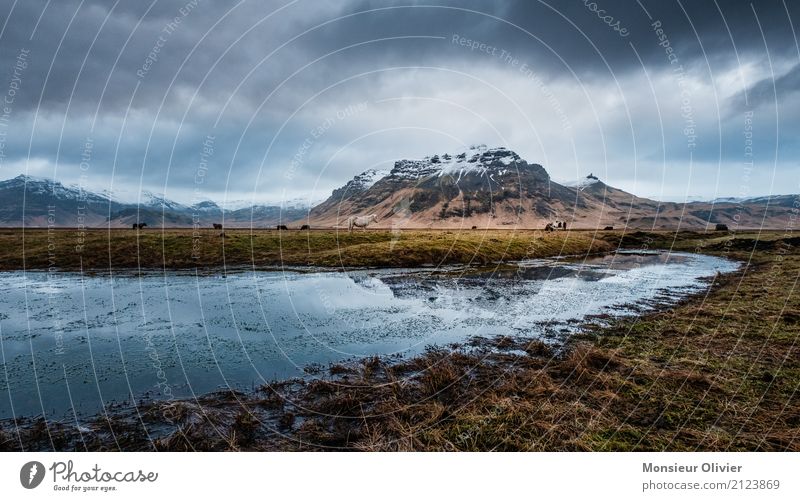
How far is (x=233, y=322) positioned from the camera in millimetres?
16828

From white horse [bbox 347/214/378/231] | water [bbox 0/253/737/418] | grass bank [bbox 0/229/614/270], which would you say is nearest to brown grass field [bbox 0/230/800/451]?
water [bbox 0/253/737/418]

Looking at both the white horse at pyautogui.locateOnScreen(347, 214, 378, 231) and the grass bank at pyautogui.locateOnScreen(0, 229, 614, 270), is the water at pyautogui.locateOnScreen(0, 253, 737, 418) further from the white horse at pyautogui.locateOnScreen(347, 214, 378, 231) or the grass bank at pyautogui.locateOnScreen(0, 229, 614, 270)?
the white horse at pyautogui.locateOnScreen(347, 214, 378, 231)

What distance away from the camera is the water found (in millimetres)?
10336

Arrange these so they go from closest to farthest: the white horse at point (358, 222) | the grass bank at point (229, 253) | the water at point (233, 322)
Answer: the water at point (233, 322), the grass bank at point (229, 253), the white horse at point (358, 222)

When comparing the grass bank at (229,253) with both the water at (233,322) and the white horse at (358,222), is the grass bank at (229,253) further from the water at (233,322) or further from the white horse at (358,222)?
the white horse at (358,222)

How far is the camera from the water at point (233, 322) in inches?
407

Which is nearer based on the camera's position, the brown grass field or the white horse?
the brown grass field

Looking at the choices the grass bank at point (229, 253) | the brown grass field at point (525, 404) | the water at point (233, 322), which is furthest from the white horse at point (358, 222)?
the brown grass field at point (525, 404)

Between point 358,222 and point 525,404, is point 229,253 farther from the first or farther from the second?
point 525,404

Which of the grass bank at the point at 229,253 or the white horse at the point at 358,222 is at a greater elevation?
the white horse at the point at 358,222

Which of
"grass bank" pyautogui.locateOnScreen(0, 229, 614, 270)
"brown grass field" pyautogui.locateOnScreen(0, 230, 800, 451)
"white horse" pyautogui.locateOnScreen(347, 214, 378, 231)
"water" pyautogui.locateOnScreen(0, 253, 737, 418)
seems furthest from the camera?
"white horse" pyautogui.locateOnScreen(347, 214, 378, 231)
